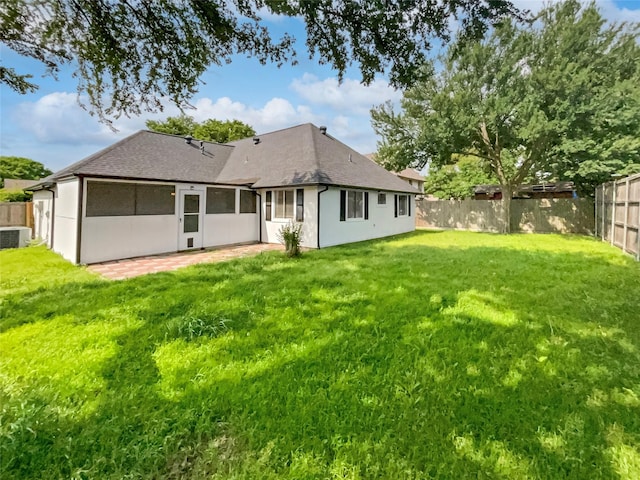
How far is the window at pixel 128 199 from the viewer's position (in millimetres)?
8367

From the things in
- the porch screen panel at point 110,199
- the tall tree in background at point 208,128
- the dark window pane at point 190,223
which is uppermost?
the tall tree in background at point 208,128

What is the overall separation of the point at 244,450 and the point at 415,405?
1328 mm

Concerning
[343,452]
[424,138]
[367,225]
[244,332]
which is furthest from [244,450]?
[424,138]

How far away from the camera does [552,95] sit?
13.3 metres

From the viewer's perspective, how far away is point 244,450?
2.04 meters

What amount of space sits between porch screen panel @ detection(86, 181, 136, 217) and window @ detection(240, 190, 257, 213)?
3808 mm

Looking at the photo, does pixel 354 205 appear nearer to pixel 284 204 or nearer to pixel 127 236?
pixel 284 204

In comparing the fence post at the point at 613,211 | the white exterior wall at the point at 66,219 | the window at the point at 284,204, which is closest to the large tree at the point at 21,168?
the white exterior wall at the point at 66,219

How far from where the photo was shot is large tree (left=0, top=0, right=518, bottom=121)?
421cm

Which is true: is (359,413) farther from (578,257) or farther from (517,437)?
(578,257)

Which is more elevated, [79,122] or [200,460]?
[79,122]

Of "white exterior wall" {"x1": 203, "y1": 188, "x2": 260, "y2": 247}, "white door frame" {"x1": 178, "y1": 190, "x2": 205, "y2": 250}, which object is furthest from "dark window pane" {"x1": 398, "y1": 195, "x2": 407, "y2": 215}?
"white door frame" {"x1": 178, "y1": 190, "x2": 205, "y2": 250}

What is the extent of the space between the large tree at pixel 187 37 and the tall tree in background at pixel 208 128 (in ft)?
82.7

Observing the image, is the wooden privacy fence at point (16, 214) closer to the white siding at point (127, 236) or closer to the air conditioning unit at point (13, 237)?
the air conditioning unit at point (13, 237)
